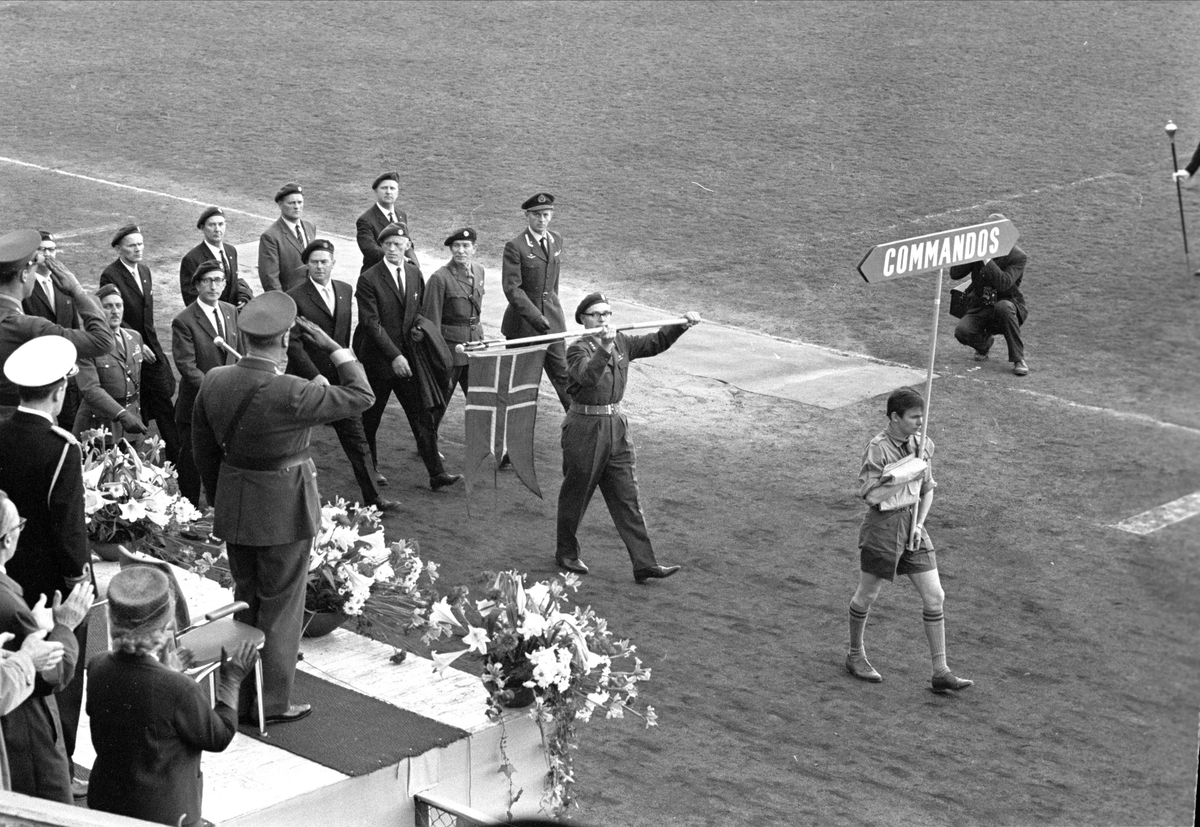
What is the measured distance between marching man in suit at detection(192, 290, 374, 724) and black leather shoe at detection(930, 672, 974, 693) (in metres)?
3.41

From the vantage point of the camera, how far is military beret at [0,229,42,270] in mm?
7680

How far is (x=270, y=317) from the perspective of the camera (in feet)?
20.8

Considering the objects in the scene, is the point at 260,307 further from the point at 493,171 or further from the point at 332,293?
the point at 493,171

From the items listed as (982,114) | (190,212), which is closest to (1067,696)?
(190,212)

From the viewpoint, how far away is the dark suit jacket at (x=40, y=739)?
5.21 m

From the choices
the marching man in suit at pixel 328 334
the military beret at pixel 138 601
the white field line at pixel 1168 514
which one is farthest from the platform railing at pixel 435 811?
the marching man in suit at pixel 328 334

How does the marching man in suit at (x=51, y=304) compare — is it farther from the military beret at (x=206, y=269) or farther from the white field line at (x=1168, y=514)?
the white field line at (x=1168, y=514)

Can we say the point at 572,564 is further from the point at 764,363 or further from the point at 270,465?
the point at 764,363

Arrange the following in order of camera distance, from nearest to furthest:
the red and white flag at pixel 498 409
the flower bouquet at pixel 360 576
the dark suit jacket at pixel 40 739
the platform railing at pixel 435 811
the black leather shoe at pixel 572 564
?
the dark suit jacket at pixel 40 739, the platform railing at pixel 435 811, the flower bouquet at pixel 360 576, the black leather shoe at pixel 572 564, the red and white flag at pixel 498 409

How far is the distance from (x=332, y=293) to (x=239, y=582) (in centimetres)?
469

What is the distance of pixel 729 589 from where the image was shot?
9.48m

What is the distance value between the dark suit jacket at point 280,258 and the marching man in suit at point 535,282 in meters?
1.65

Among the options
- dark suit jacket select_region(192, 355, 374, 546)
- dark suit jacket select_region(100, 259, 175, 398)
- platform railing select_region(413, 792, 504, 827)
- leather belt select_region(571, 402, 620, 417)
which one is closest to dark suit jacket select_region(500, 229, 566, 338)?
leather belt select_region(571, 402, 620, 417)

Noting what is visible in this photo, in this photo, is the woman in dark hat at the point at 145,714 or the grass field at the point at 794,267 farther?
the grass field at the point at 794,267
